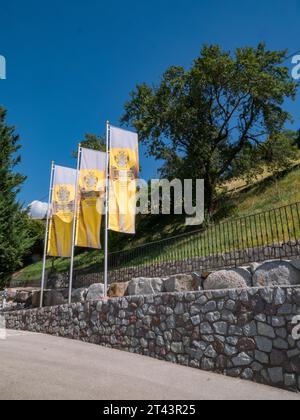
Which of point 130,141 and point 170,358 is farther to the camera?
point 130,141

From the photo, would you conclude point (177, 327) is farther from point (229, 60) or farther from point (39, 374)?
point (229, 60)

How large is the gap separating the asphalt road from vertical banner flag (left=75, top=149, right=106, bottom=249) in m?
4.32

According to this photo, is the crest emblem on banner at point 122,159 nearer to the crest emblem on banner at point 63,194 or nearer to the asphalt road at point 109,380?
the crest emblem on banner at point 63,194

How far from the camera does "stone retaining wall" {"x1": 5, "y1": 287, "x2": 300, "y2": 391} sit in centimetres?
564

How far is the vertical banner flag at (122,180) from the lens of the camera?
10773 mm

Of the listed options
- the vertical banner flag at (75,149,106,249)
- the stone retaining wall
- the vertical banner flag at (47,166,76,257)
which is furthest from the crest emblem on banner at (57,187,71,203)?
the stone retaining wall

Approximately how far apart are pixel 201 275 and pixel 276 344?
2692mm

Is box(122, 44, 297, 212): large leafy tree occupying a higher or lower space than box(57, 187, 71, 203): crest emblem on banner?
higher

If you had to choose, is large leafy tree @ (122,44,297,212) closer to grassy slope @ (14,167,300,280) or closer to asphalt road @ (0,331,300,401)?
grassy slope @ (14,167,300,280)

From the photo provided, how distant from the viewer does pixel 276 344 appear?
224 inches

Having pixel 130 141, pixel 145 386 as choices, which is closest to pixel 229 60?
pixel 130 141

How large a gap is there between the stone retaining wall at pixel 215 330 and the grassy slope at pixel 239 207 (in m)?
11.0

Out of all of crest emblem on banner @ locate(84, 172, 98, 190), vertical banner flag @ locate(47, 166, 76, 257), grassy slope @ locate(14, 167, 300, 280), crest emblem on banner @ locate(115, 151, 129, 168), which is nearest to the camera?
crest emblem on banner @ locate(115, 151, 129, 168)
